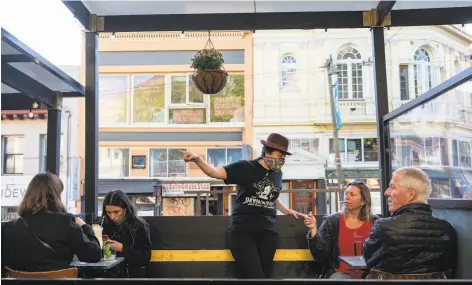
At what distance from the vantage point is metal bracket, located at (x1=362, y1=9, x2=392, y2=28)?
4488mm

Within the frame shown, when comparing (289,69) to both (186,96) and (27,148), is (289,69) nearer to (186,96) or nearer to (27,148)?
(186,96)

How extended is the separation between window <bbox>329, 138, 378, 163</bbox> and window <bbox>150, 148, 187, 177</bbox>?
548 cm

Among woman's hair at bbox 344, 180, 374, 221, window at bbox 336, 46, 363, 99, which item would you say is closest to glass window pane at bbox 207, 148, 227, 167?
window at bbox 336, 46, 363, 99

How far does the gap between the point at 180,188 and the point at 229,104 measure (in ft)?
11.4

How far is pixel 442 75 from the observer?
16.1 metres

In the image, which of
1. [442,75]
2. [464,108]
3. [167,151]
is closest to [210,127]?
[167,151]

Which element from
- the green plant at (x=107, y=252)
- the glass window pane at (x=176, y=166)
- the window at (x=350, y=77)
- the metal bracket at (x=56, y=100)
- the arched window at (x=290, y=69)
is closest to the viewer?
the green plant at (x=107, y=252)

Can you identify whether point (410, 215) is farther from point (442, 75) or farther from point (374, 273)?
point (442, 75)

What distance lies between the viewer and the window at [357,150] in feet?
51.5

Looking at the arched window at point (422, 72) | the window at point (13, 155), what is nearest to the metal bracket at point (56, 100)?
the window at point (13, 155)

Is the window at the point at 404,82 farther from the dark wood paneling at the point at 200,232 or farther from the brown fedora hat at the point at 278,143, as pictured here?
the brown fedora hat at the point at 278,143

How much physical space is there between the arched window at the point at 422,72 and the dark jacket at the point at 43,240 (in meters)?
15.4

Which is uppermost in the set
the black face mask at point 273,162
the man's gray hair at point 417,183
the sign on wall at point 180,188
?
the black face mask at point 273,162

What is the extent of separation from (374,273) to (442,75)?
15.6 metres
